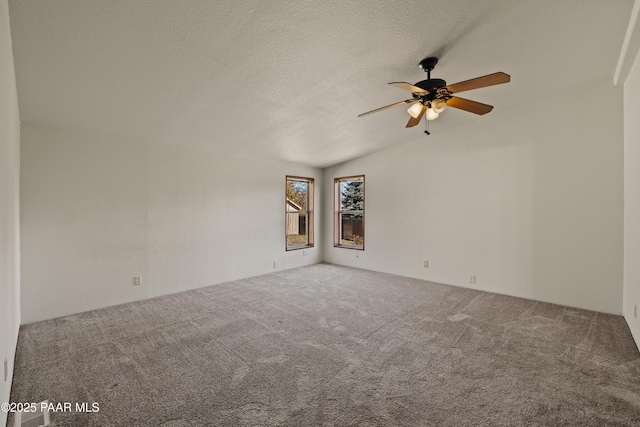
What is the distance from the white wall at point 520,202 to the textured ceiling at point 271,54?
0.55 meters

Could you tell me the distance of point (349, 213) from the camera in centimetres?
654

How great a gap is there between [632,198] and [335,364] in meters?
3.43

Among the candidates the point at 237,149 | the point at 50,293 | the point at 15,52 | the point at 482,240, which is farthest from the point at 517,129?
the point at 50,293

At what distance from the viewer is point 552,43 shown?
8.64 feet

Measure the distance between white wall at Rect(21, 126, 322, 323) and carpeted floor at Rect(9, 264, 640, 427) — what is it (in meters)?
0.42

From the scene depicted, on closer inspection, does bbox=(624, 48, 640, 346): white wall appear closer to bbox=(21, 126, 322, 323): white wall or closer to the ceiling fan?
the ceiling fan

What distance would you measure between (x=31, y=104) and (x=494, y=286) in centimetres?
616

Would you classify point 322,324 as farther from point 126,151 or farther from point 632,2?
point 632,2

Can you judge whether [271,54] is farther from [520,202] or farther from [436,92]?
[520,202]

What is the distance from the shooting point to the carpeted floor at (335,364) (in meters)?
1.82

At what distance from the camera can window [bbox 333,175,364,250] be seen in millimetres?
6363

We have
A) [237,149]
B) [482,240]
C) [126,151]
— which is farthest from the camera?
[237,149]

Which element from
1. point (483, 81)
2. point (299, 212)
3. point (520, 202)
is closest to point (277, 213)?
point (299, 212)

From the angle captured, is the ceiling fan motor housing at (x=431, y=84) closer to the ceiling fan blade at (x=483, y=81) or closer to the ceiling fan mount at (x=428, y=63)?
the ceiling fan blade at (x=483, y=81)
